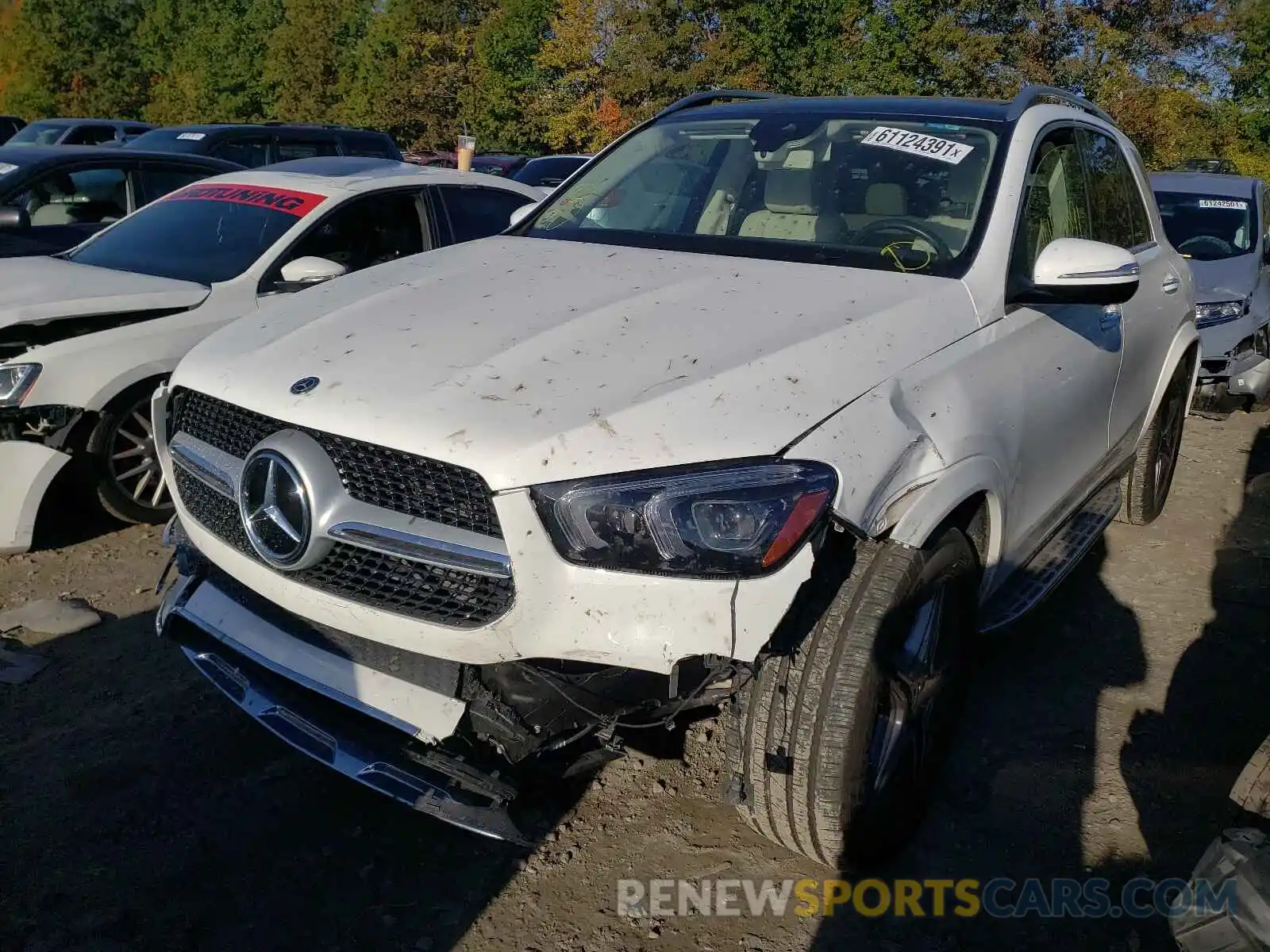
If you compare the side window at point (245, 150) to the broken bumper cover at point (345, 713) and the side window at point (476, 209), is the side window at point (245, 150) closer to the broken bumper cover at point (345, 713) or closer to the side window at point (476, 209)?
the side window at point (476, 209)

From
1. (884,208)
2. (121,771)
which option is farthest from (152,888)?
(884,208)

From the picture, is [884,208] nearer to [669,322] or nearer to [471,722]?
[669,322]

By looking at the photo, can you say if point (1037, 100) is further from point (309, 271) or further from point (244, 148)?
point (244, 148)

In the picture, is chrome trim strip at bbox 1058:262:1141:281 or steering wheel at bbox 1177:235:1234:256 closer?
chrome trim strip at bbox 1058:262:1141:281

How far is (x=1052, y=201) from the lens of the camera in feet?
11.2

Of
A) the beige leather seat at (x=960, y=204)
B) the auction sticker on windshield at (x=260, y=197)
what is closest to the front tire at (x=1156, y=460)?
the beige leather seat at (x=960, y=204)

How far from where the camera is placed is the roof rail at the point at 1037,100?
3.38 metres

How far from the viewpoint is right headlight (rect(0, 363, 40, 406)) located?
4105 mm

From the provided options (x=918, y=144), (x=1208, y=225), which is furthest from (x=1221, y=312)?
(x=918, y=144)

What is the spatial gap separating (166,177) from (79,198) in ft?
1.90

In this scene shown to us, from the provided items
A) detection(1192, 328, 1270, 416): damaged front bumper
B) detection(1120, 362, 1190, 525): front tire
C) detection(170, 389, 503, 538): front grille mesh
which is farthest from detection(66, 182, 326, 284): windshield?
detection(1192, 328, 1270, 416): damaged front bumper

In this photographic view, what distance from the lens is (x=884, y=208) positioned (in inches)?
125

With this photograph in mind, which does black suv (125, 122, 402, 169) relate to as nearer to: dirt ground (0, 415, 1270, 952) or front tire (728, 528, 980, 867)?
dirt ground (0, 415, 1270, 952)

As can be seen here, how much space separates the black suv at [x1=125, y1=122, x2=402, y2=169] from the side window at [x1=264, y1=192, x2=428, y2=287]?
5.46 metres
